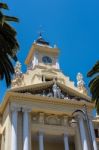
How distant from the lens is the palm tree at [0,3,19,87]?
68.7 ft

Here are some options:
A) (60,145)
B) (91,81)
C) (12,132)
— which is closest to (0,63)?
(91,81)

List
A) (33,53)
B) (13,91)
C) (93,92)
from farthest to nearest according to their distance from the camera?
1. (33,53)
2. (13,91)
3. (93,92)

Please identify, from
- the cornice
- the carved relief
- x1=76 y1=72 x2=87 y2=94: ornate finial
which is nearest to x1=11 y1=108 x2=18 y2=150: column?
the cornice

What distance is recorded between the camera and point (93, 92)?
26.0 metres

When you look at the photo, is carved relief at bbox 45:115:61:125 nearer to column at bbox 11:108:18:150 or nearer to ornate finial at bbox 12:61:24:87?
column at bbox 11:108:18:150

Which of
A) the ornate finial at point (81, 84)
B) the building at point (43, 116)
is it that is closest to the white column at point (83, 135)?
the building at point (43, 116)

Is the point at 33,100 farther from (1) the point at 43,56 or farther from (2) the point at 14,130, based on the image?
(1) the point at 43,56

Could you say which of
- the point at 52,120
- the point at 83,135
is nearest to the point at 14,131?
the point at 52,120

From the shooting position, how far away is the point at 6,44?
837 inches

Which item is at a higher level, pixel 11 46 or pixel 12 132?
pixel 11 46

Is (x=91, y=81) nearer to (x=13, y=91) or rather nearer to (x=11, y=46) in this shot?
(x=11, y=46)

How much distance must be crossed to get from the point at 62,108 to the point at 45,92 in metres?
2.76

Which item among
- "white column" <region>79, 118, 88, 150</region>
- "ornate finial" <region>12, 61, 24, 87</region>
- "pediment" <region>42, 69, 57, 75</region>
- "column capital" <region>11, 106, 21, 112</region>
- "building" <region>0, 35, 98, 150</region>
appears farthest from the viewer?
"pediment" <region>42, 69, 57, 75</region>

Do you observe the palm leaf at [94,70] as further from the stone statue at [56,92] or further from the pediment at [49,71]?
the pediment at [49,71]
